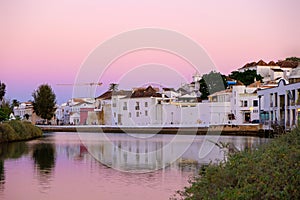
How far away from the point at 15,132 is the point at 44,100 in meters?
44.6

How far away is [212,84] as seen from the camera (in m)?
89.8

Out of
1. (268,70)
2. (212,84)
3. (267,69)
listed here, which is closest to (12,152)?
(212,84)

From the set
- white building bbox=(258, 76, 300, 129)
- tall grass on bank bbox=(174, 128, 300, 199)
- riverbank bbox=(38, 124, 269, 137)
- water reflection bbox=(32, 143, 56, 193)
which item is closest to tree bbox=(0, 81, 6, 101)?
riverbank bbox=(38, 124, 269, 137)

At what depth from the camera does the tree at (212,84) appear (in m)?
88.9

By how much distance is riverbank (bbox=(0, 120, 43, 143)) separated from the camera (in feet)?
144

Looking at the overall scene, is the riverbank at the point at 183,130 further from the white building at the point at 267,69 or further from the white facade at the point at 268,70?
the white building at the point at 267,69

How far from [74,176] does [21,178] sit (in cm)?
217

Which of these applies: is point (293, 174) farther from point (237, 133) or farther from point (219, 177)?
point (237, 133)

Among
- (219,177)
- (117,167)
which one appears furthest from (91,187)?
(219,177)

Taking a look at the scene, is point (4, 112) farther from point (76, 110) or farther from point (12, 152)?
point (76, 110)

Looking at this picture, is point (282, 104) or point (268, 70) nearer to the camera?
point (282, 104)

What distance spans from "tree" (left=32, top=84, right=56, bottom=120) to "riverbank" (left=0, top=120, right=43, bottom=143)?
34560mm

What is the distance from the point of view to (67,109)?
12738 cm

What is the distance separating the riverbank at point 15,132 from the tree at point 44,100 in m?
34.6
